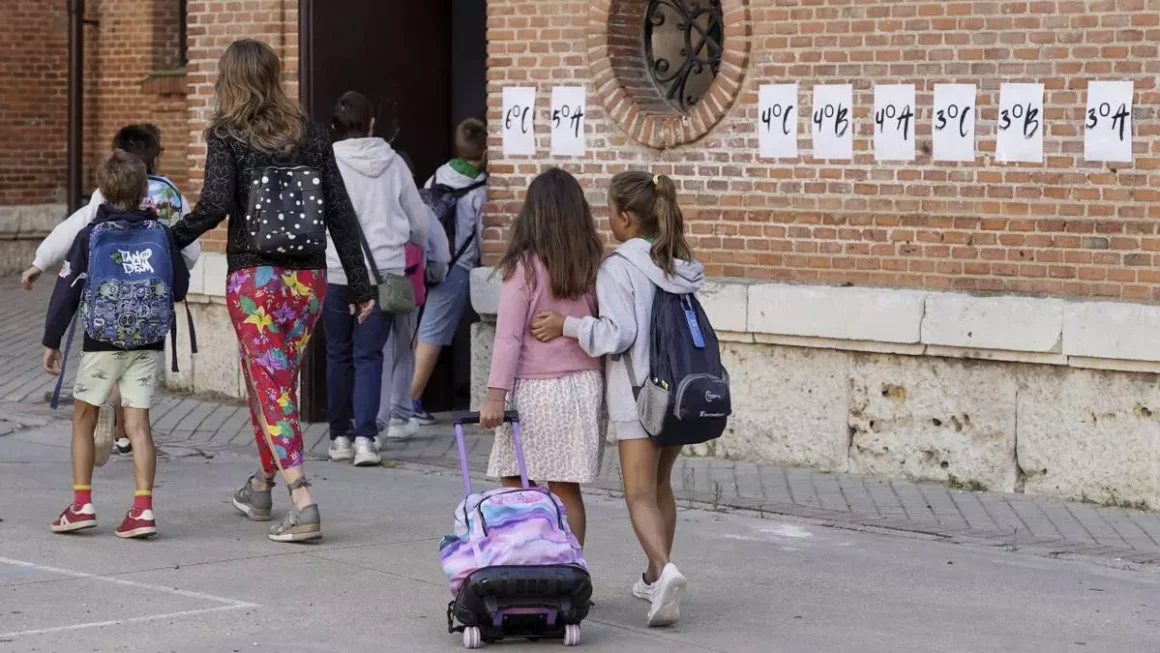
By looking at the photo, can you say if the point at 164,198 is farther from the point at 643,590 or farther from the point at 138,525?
the point at 643,590

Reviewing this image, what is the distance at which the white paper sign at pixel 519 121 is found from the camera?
1095 centimetres

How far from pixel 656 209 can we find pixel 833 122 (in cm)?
348

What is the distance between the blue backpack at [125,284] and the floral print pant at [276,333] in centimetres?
31

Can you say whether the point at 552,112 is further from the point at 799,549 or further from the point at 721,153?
the point at 799,549

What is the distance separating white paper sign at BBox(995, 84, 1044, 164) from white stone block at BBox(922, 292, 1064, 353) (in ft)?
2.24

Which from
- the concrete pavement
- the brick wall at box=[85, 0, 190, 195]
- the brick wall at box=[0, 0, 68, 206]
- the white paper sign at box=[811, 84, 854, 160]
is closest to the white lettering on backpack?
the concrete pavement

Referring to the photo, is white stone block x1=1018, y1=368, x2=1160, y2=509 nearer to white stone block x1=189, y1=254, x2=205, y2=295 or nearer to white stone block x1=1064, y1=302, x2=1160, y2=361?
white stone block x1=1064, y1=302, x2=1160, y2=361

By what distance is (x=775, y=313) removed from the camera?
9844 millimetres

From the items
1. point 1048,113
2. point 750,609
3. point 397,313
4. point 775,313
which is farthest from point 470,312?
point 750,609

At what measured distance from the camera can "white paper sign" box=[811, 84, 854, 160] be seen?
31.9ft

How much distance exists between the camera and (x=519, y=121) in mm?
11008

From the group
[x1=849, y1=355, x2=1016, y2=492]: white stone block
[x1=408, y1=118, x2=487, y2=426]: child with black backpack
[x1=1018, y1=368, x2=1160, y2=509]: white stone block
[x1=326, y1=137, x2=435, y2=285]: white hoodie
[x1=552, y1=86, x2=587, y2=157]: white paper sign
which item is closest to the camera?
[x1=1018, y1=368, x2=1160, y2=509]: white stone block

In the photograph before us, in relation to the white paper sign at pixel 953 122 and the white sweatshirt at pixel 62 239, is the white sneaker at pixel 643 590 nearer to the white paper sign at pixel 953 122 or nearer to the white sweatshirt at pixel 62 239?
the white sweatshirt at pixel 62 239

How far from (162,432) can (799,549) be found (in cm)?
447
